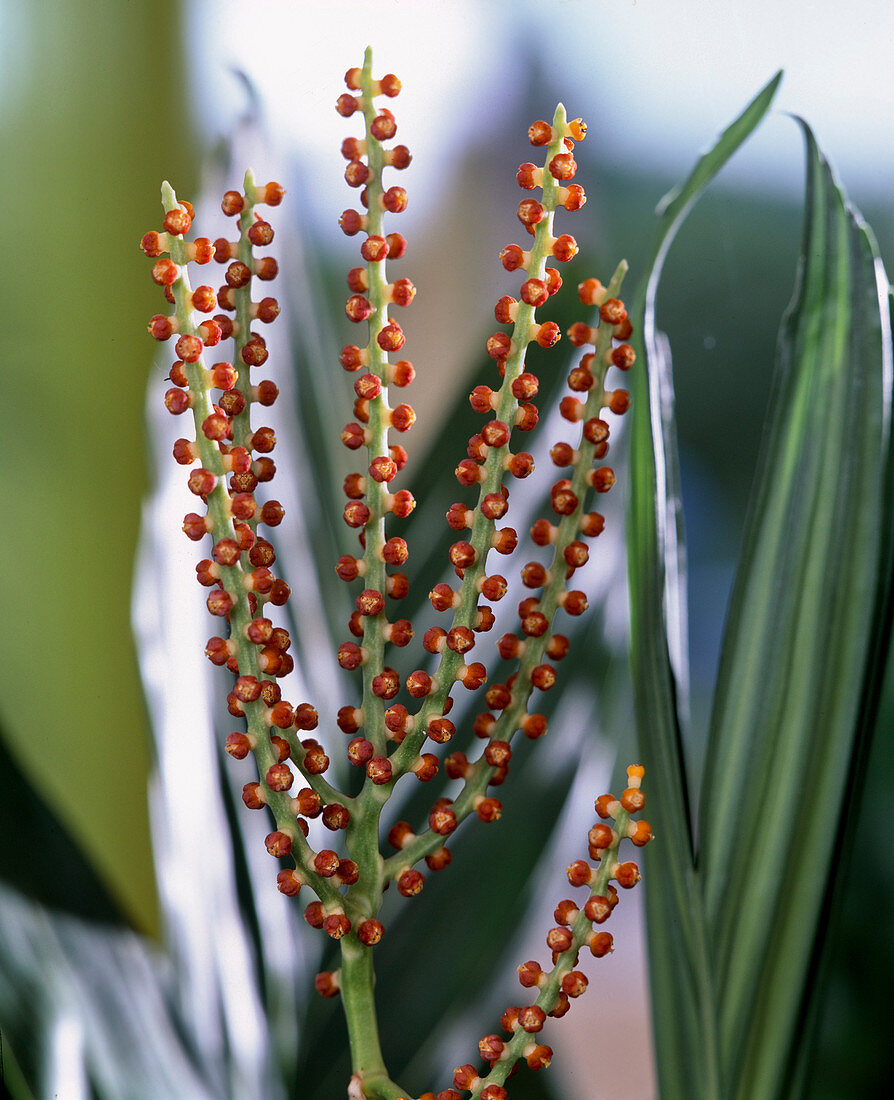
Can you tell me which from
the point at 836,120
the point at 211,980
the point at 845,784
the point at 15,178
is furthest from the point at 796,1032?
the point at 15,178

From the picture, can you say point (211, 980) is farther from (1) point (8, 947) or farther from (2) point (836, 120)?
(2) point (836, 120)

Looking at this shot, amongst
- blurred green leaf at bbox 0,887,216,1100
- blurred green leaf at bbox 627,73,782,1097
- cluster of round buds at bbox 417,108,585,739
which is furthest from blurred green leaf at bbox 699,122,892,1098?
blurred green leaf at bbox 0,887,216,1100

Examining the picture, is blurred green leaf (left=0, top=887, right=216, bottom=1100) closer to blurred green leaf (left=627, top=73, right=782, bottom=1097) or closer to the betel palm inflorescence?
the betel palm inflorescence

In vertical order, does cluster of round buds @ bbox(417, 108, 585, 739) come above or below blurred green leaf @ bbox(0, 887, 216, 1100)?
above

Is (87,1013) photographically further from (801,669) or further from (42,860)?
(801,669)

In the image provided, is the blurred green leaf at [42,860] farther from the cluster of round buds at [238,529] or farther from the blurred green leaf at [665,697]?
the blurred green leaf at [665,697]

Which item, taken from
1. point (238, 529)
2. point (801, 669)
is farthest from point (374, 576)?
point (801, 669)
